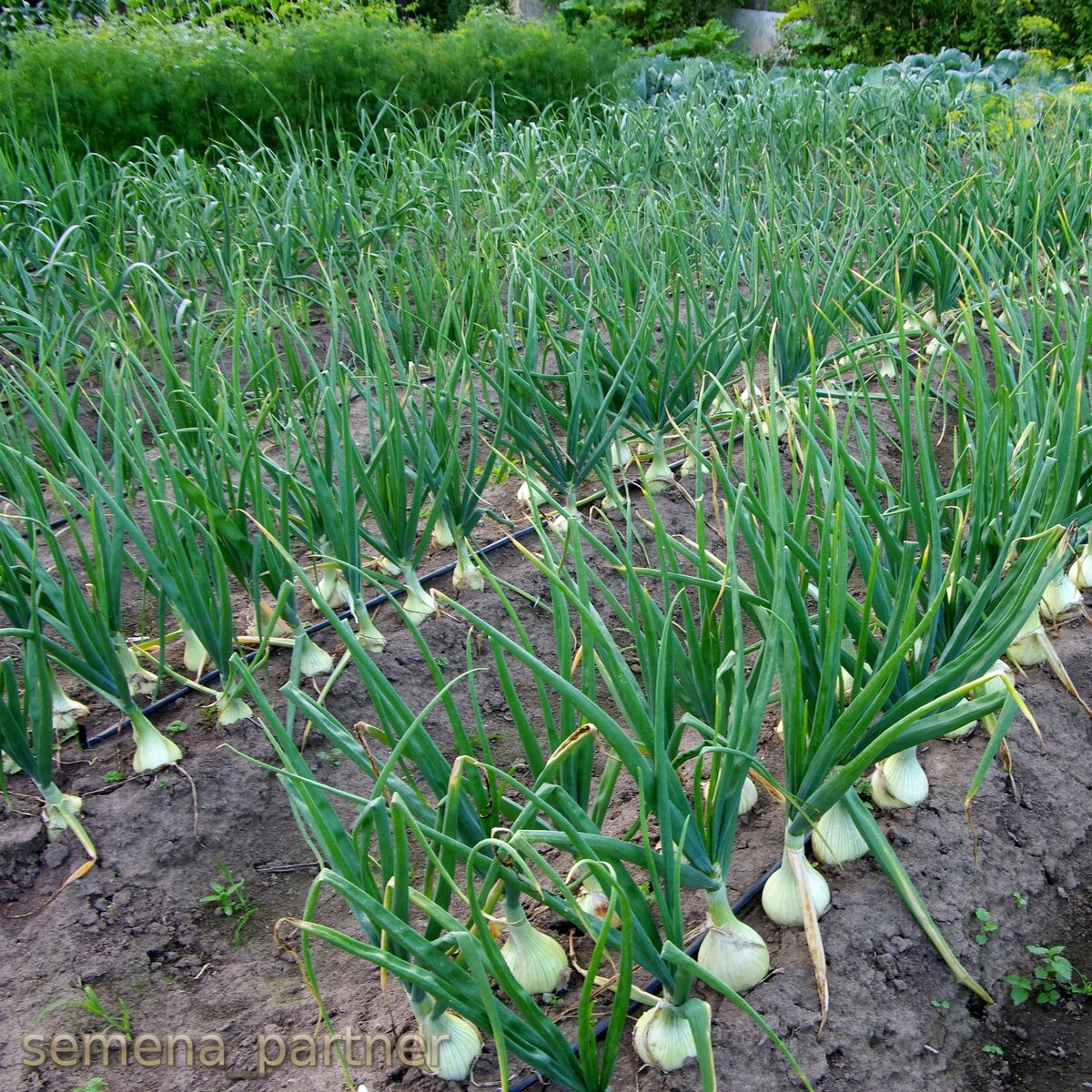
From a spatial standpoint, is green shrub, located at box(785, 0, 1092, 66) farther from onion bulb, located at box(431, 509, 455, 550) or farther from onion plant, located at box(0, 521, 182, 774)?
onion plant, located at box(0, 521, 182, 774)

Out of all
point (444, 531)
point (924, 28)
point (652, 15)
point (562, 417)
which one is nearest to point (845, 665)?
point (562, 417)

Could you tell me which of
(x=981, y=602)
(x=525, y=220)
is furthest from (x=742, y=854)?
(x=525, y=220)

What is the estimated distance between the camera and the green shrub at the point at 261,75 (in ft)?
15.6

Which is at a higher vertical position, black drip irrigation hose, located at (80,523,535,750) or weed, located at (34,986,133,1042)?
black drip irrigation hose, located at (80,523,535,750)

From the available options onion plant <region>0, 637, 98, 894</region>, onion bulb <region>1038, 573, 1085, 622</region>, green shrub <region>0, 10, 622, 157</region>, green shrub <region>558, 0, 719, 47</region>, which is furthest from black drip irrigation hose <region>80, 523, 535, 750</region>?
green shrub <region>558, 0, 719, 47</region>

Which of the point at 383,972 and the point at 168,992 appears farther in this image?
the point at 168,992

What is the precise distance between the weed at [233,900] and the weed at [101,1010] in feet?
0.63

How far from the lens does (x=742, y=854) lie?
4.81ft

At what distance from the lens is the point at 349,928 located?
1.54 metres

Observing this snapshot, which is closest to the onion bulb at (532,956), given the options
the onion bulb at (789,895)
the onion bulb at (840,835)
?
the onion bulb at (789,895)

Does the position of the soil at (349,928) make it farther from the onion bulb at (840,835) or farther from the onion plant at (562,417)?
the onion plant at (562,417)

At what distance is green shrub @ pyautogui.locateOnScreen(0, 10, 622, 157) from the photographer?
4.75 m

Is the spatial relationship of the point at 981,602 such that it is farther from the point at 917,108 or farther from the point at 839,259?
the point at 917,108

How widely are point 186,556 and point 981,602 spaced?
1197mm
